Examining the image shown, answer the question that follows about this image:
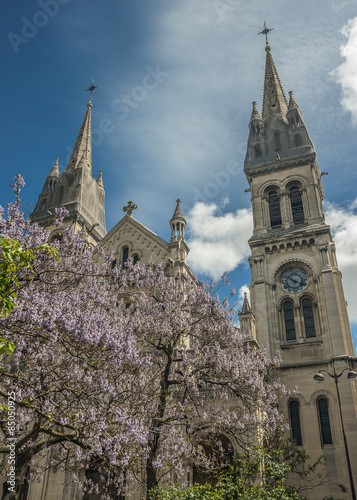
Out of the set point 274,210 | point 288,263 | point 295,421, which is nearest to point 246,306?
point 288,263

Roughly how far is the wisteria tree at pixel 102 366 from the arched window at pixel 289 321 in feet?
30.1

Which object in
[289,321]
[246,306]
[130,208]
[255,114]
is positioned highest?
[255,114]

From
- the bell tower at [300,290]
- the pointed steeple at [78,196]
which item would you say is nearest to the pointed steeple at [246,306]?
the bell tower at [300,290]

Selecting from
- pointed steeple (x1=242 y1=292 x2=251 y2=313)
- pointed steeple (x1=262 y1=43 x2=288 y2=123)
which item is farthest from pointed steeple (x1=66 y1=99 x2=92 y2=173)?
pointed steeple (x1=242 y1=292 x2=251 y2=313)

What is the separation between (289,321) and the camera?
1228 inches

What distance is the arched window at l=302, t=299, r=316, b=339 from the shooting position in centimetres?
3017

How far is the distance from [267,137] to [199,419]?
30044mm

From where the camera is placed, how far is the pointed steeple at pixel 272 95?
43.4m

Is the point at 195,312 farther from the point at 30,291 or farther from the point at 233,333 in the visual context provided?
the point at 30,291

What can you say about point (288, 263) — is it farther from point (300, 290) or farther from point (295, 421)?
point (295, 421)

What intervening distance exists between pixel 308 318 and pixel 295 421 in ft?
23.4

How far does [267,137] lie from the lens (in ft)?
134

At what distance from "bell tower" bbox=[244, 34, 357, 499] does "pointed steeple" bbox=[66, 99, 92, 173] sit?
1550 centimetres

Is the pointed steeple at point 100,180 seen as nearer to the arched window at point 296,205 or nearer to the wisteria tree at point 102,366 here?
the arched window at point 296,205
